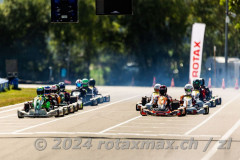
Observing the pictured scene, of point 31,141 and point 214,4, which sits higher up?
point 214,4

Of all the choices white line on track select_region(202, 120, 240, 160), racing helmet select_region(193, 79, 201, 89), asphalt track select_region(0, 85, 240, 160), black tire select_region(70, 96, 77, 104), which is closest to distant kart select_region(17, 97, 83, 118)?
asphalt track select_region(0, 85, 240, 160)

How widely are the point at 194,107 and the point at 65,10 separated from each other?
25.3 ft

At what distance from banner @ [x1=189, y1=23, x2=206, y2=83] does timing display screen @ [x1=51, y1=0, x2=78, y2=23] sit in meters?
15.4

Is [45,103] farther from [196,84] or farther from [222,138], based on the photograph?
[222,138]

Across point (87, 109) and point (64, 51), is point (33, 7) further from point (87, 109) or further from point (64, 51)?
point (87, 109)

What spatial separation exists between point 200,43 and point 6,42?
36583mm

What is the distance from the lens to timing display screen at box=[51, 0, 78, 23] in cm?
2773

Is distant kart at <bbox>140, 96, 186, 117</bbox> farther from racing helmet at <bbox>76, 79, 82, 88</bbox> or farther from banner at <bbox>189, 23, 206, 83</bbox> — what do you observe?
banner at <bbox>189, 23, 206, 83</bbox>

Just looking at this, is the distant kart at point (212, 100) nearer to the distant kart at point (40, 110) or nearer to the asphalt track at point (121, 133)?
the asphalt track at point (121, 133)

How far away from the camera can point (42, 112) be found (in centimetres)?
2314

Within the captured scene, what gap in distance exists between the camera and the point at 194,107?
24344 mm

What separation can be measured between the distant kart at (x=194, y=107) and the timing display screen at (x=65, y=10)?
6.85 meters

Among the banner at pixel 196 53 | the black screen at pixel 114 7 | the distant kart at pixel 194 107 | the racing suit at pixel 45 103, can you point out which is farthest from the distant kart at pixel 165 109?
the banner at pixel 196 53

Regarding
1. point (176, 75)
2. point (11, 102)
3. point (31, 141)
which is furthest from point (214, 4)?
point (31, 141)
